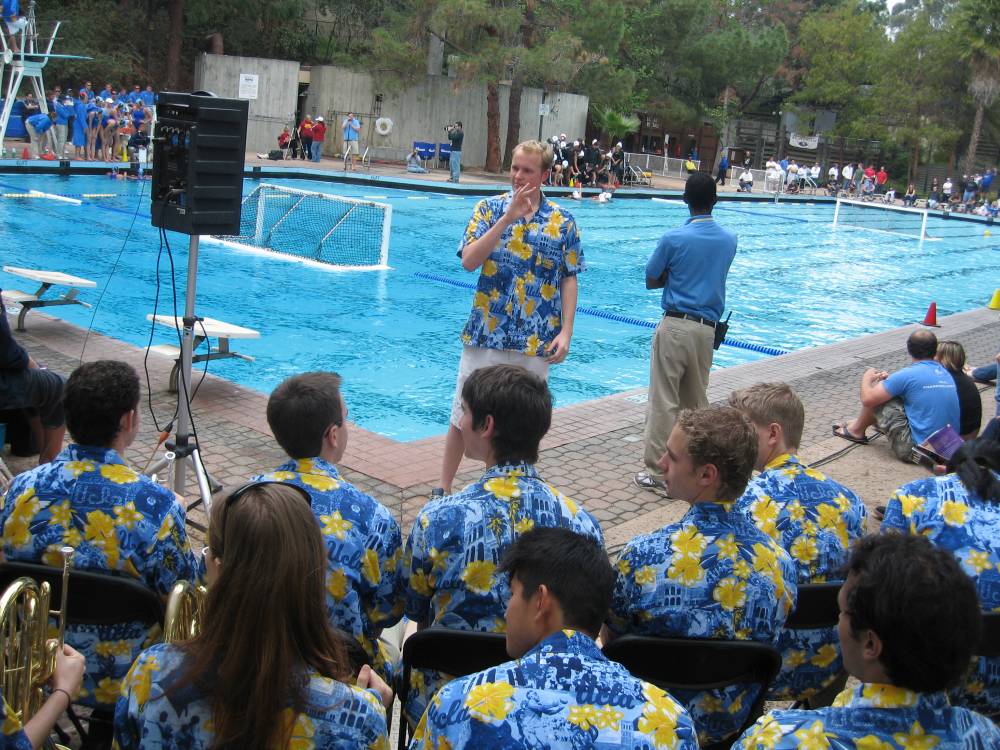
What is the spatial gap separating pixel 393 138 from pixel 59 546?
36.4 m

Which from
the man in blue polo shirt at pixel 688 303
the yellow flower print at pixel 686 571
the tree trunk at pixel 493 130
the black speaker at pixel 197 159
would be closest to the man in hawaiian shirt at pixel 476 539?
the yellow flower print at pixel 686 571

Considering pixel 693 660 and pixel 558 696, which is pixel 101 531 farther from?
pixel 693 660

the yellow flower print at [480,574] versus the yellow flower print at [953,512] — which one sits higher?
the yellow flower print at [953,512]

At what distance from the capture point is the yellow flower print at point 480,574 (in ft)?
9.84

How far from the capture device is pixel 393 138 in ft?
125

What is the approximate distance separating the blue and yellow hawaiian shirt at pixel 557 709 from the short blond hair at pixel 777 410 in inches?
81.5

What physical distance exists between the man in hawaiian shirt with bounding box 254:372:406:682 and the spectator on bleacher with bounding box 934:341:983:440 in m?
5.41

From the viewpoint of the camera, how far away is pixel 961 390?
24.0 ft

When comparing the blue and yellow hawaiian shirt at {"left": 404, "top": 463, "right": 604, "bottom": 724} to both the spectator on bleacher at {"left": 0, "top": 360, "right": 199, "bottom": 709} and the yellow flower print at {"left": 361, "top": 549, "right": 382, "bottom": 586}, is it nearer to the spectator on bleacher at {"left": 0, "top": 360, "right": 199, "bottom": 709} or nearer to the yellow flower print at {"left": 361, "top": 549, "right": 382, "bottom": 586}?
the yellow flower print at {"left": 361, "top": 549, "right": 382, "bottom": 586}

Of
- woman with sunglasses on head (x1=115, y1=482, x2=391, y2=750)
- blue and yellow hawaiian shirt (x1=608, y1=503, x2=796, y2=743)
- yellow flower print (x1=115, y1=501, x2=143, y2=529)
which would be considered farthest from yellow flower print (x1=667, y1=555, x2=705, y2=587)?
yellow flower print (x1=115, y1=501, x2=143, y2=529)

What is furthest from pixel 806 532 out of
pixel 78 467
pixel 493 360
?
pixel 78 467

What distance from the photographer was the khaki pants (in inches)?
253

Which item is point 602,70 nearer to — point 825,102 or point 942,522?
point 825,102

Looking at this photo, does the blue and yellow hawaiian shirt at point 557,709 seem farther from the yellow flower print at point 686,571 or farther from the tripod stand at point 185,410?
the tripod stand at point 185,410
